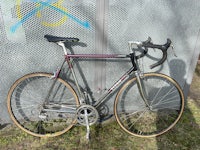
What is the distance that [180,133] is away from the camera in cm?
346

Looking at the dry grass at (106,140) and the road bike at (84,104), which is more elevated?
the road bike at (84,104)

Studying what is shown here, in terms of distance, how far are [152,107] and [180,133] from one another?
0.65 metres

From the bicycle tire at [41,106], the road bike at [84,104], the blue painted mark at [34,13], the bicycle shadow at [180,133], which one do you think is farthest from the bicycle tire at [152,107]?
the blue painted mark at [34,13]

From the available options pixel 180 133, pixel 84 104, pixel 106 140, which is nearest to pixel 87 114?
pixel 84 104

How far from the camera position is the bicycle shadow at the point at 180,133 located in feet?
10.7

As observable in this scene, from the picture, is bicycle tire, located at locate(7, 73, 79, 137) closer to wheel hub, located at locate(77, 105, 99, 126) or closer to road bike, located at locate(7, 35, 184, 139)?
road bike, located at locate(7, 35, 184, 139)

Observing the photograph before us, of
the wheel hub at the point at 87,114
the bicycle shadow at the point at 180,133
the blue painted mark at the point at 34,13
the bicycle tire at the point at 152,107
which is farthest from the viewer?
the bicycle tire at the point at 152,107

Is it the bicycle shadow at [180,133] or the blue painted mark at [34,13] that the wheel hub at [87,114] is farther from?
the blue painted mark at [34,13]

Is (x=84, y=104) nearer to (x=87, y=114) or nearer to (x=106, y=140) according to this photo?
(x=87, y=114)

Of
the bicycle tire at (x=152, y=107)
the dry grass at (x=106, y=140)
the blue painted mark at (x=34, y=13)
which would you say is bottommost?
the dry grass at (x=106, y=140)

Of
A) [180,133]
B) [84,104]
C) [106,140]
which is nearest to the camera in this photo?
[84,104]

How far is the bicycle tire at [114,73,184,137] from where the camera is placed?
139 inches

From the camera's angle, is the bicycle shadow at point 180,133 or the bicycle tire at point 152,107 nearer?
the bicycle shadow at point 180,133

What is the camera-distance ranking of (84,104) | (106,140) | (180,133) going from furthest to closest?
1. (180,133)
2. (106,140)
3. (84,104)
